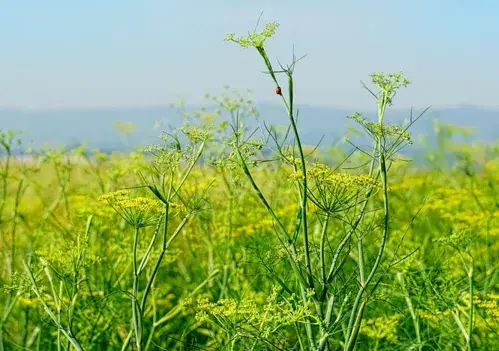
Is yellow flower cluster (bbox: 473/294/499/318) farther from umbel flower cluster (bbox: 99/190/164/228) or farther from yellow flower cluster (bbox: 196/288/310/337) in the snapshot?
umbel flower cluster (bbox: 99/190/164/228)

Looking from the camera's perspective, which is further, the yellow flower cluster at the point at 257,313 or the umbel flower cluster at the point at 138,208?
the umbel flower cluster at the point at 138,208

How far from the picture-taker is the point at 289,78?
2.79 meters

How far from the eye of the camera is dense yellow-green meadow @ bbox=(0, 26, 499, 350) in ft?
9.54

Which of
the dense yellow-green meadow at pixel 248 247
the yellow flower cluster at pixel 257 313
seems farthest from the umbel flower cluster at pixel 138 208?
the yellow flower cluster at pixel 257 313

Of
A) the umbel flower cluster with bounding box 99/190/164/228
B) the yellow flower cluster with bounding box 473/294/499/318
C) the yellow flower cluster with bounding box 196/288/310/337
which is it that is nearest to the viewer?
the yellow flower cluster with bounding box 196/288/310/337

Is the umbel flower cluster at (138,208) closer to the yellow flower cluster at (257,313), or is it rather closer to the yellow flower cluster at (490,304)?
the yellow flower cluster at (257,313)

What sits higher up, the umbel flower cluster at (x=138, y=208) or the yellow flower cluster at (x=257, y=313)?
the umbel flower cluster at (x=138, y=208)

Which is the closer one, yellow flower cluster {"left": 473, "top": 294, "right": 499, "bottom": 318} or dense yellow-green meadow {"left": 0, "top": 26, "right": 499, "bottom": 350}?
dense yellow-green meadow {"left": 0, "top": 26, "right": 499, "bottom": 350}

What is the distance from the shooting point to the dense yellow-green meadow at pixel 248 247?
9.54 feet

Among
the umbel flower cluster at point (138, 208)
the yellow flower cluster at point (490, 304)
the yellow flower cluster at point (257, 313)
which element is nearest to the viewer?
the yellow flower cluster at point (257, 313)

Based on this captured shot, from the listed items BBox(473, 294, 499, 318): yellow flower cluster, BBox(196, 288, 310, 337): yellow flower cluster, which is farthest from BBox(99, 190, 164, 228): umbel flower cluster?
BBox(473, 294, 499, 318): yellow flower cluster

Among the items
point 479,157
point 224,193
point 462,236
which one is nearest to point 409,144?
point 462,236

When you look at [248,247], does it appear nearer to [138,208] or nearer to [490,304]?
[138,208]

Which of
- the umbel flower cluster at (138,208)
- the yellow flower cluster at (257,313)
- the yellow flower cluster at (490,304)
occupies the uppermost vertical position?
the umbel flower cluster at (138,208)
